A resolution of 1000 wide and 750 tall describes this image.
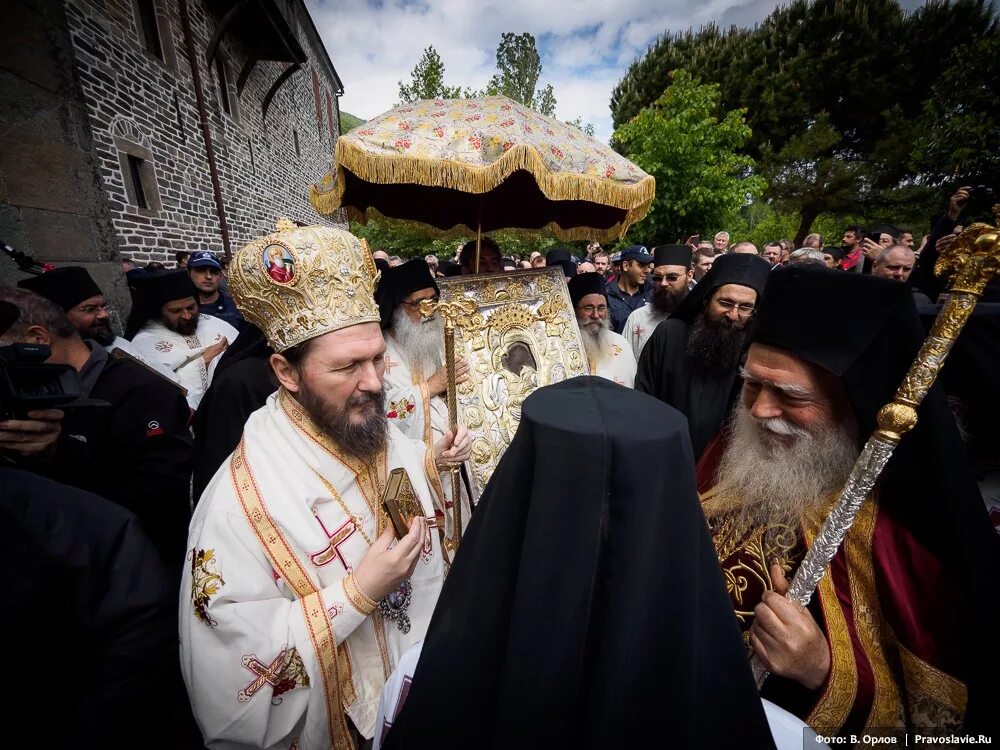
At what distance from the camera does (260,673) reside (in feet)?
4.69

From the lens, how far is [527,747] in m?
0.81

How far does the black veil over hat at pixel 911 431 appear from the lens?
4.05 feet

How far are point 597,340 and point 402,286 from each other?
6.39 ft

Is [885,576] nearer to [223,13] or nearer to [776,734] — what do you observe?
[776,734]

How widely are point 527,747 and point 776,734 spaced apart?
97 centimetres

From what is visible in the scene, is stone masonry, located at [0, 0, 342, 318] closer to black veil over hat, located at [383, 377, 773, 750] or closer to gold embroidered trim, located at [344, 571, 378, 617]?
gold embroidered trim, located at [344, 571, 378, 617]

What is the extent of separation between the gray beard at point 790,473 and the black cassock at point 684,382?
59.6 inches

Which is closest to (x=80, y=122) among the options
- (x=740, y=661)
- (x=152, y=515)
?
(x=152, y=515)

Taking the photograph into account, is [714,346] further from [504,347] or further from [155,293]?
[155,293]

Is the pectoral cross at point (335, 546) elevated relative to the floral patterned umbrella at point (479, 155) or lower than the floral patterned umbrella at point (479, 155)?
lower

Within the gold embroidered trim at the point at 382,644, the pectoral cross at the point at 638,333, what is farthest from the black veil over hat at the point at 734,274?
the gold embroidered trim at the point at 382,644

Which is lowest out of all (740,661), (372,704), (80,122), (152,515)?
(372,704)

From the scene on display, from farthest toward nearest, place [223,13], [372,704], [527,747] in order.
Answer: [223,13], [372,704], [527,747]

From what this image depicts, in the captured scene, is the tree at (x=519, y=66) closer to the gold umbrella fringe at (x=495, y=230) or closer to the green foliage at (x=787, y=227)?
the green foliage at (x=787, y=227)
